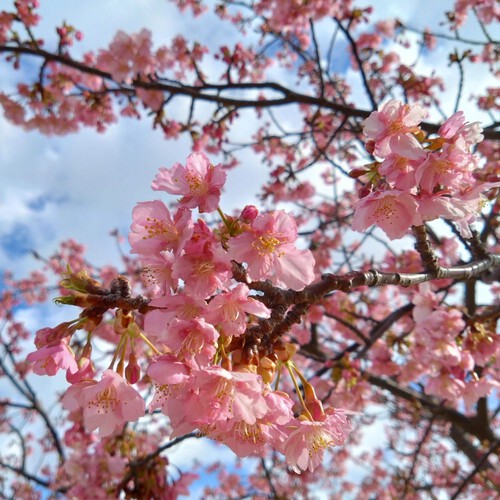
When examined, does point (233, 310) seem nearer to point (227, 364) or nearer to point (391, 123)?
point (227, 364)

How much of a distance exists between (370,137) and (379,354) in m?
3.41

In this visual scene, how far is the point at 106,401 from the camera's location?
1.38 meters

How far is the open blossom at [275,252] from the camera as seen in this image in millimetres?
1194

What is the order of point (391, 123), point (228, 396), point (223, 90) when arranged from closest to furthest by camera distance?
1. point (228, 396)
2. point (391, 123)
3. point (223, 90)

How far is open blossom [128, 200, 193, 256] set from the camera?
48.9 inches

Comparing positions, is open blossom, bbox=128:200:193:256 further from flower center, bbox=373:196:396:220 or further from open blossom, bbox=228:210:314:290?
flower center, bbox=373:196:396:220

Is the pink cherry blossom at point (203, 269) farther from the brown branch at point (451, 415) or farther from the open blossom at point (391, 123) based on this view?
the brown branch at point (451, 415)

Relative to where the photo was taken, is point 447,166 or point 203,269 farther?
point 447,166

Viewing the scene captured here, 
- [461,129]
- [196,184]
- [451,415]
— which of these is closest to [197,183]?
[196,184]

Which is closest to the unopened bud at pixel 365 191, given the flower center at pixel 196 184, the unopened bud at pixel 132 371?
the flower center at pixel 196 184

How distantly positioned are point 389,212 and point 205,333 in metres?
0.75

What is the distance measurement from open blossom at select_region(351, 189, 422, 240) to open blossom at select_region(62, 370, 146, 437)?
94 centimetres

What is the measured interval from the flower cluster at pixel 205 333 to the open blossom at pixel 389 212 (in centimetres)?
33

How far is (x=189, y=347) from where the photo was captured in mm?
1136
